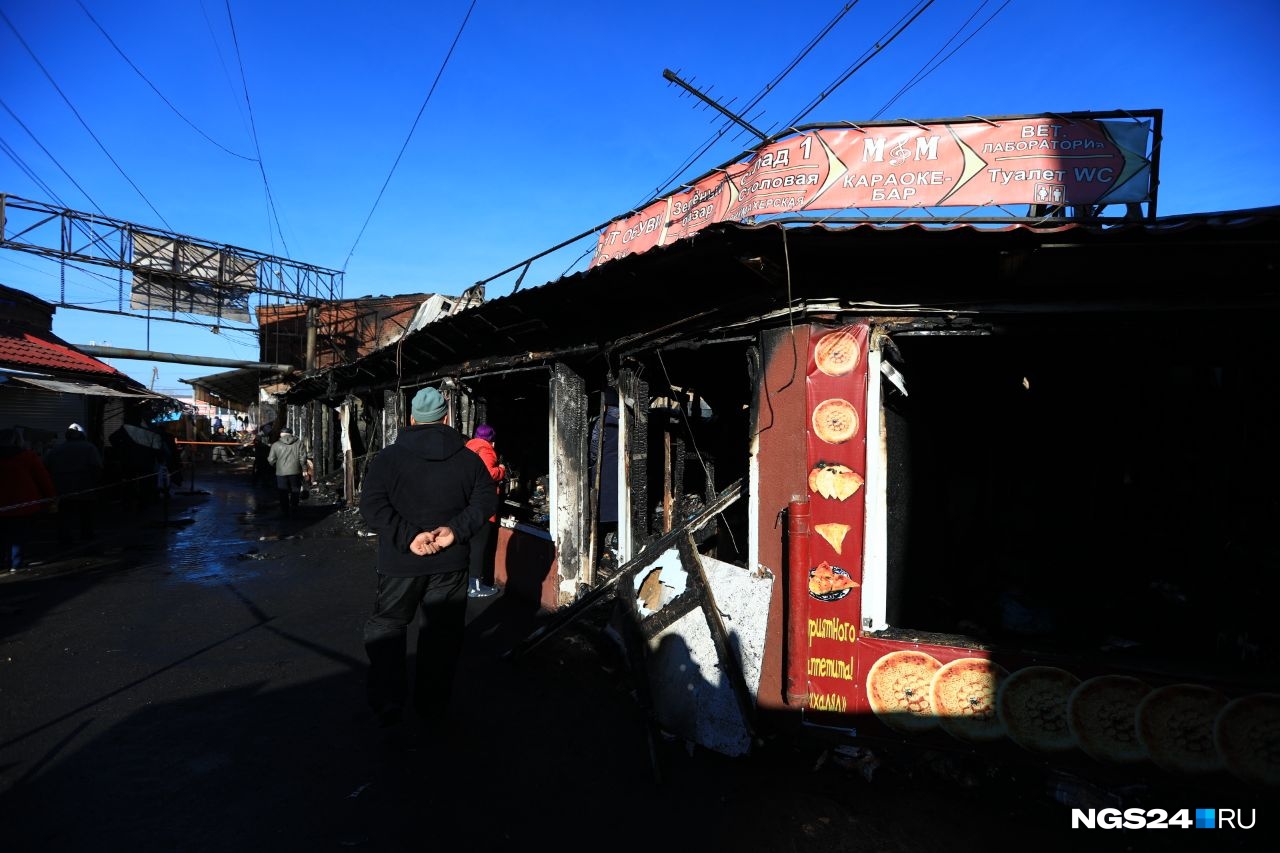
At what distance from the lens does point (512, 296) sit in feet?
18.7

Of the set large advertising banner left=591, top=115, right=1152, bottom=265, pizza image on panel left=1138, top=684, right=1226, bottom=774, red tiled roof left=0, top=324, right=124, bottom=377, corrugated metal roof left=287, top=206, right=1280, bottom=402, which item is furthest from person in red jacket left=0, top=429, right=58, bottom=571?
pizza image on panel left=1138, top=684, right=1226, bottom=774

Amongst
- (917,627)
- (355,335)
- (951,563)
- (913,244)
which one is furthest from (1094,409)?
(355,335)

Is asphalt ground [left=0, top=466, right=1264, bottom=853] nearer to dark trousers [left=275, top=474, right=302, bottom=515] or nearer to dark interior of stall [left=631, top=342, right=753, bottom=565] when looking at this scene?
dark interior of stall [left=631, top=342, right=753, bottom=565]

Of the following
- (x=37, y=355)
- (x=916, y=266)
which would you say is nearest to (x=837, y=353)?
(x=916, y=266)

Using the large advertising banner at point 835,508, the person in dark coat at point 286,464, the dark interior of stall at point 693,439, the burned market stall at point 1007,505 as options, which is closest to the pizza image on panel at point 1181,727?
the burned market stall at point 1007,505

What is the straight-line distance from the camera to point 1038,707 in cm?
338

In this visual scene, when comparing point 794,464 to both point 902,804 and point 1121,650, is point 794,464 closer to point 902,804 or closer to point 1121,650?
point 902,804

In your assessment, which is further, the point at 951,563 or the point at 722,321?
the point at 951,563

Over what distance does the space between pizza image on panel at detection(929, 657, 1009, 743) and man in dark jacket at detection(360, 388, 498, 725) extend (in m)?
2.87

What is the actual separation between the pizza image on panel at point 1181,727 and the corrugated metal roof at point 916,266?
214 centimetres

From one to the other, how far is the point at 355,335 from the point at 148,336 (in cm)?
651

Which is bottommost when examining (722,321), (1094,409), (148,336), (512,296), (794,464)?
(794,464)

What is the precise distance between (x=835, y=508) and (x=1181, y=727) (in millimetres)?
2041

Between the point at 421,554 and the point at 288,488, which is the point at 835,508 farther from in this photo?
the point at 288,488
